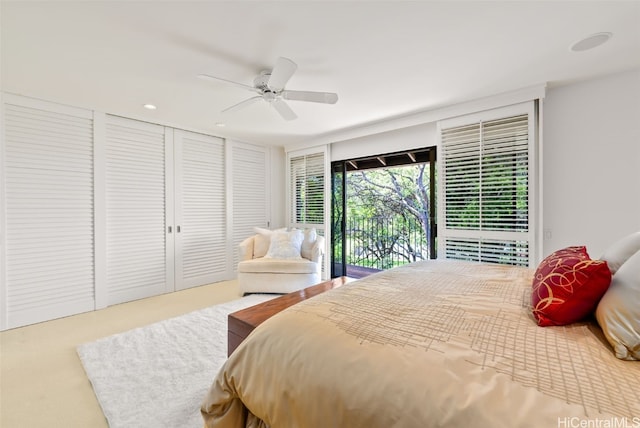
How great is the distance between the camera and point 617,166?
2475 mm

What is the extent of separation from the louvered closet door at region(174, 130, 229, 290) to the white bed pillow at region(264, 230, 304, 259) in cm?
109

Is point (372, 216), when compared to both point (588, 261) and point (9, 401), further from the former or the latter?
point (9, 401)

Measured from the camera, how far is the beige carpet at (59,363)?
161 centimetres

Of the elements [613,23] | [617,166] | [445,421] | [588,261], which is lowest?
[445,421]

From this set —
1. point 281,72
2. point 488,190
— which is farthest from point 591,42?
point 281,72

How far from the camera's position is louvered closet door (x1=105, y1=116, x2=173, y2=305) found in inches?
137

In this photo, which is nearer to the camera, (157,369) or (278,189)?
(157,369)

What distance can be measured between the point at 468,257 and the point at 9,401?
3932 mm

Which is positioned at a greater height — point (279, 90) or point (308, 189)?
point (279, 90)

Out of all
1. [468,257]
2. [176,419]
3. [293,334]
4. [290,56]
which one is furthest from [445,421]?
[468,257]

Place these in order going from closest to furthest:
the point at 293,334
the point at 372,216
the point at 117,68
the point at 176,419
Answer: the point at 293,334 → the point at 176,419 → the point at 117,68 → the point at 372,216

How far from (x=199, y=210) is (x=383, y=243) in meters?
3.54

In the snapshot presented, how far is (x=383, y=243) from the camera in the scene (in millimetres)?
5715

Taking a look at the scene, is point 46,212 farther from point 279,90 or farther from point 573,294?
point 573,294
